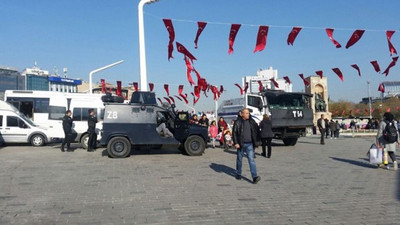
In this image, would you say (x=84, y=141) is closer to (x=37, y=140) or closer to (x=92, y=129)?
(x=92, y=129)

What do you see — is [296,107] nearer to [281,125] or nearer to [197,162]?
[281,125]

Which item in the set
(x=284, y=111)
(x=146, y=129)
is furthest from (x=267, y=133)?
(x=146, y=129)

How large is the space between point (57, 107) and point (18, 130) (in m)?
2.18

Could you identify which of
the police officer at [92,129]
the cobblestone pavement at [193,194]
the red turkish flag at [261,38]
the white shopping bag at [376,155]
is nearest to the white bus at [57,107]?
the police officer at [92,129]

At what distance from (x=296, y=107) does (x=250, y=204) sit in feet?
38.3

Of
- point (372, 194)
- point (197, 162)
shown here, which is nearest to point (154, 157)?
point (197, 162)

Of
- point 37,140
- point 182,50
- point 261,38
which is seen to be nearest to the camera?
point 261,38

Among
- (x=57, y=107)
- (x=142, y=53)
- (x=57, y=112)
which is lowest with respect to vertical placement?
(x=57, y=112)

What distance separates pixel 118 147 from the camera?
1232cm

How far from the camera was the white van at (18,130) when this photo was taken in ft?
57.6

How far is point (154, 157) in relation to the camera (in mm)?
12742

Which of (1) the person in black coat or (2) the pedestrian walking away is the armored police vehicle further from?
(2) the pedestrian walking away

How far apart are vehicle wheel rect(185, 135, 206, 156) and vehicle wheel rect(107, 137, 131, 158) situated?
7.20 ft

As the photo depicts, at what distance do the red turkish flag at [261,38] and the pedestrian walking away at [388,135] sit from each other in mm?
5724
